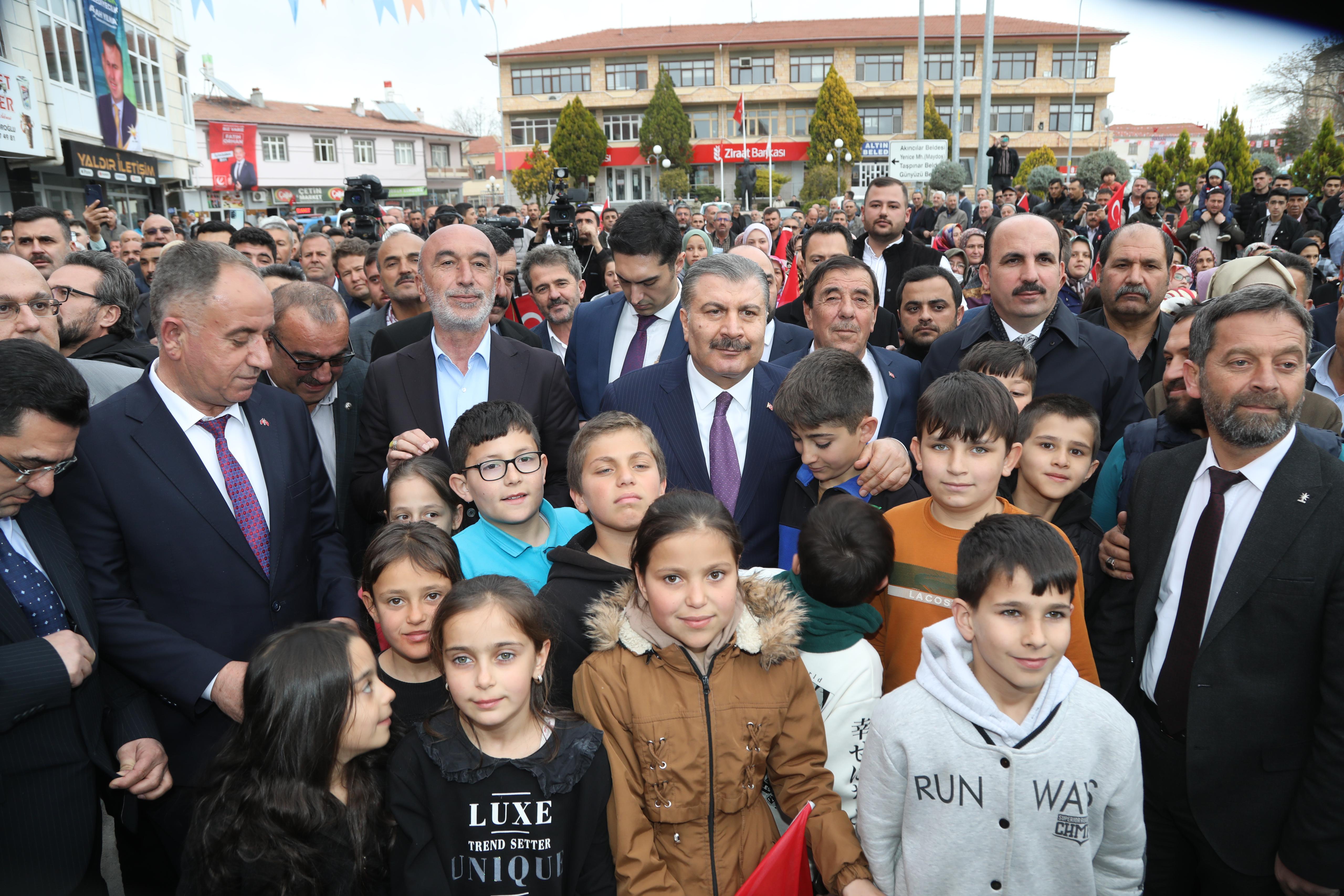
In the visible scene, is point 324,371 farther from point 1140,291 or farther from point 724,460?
point 1140,291

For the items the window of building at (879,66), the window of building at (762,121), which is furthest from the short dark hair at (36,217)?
the window of building at (879,66)

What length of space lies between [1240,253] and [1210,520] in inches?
428

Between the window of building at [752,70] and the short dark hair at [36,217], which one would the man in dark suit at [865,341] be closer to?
the short dark hair at [36,217]

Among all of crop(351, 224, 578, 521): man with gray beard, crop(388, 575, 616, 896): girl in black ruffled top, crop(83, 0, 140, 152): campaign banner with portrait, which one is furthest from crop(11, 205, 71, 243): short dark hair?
crop(83, 0, 140, 152): campaign banner with portrait

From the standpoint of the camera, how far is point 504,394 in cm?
353

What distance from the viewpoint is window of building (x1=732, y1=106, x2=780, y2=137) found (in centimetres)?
5428

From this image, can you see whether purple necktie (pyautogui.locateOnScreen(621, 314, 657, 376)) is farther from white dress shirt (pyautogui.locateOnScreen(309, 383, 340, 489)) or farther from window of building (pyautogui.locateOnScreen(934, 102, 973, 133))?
window of building (pyautogui.locateOnScreen(934, 102, 973, 133))

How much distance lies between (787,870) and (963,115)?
190 ft

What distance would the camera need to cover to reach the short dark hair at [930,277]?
4711 millimetres

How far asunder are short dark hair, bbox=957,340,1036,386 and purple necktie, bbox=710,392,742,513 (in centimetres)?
92

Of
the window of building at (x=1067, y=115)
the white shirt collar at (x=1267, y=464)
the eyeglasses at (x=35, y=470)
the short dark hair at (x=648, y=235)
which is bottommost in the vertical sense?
the white shirt collar at (x=1267, y=464)

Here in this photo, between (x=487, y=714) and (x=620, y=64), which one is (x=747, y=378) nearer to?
(x=487, y=714)

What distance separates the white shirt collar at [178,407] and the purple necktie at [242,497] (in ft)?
0.09

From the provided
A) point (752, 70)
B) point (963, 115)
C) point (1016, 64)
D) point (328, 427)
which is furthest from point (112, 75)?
point (1016, 64)
